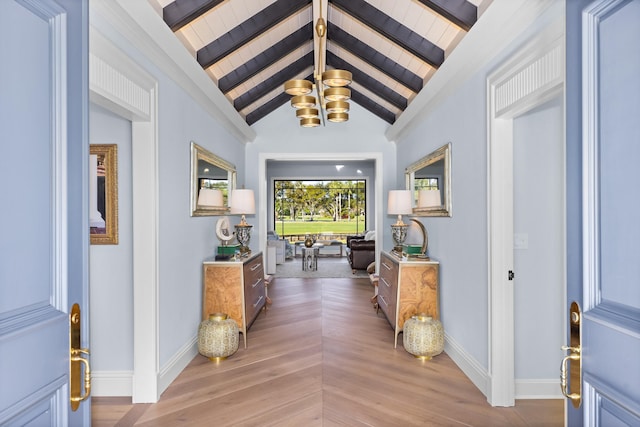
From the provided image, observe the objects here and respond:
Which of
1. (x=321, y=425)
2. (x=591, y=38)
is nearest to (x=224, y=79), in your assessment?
(x=321, y=425)

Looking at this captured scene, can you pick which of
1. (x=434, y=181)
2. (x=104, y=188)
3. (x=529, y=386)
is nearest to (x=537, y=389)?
(x=529, y=386)

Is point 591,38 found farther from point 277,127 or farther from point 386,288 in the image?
point 277,127

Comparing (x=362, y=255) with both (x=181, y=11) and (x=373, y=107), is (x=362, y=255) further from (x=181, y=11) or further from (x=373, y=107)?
(x=181, y=11)

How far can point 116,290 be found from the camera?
3.09 metres

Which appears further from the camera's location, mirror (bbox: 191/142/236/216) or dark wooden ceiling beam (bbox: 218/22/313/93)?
dark wooden ceiling beam (bbox: 218/22/313/93)

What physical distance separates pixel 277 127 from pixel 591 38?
19.7ft

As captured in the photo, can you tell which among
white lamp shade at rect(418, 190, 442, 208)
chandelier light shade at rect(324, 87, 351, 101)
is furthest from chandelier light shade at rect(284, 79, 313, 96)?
white lamp shade at rect(418, 190, 442, 208)

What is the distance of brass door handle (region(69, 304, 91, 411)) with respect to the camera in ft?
3.67

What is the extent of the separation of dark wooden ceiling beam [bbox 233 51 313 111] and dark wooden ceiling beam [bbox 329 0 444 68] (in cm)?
177

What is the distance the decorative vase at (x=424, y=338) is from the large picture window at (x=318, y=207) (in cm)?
946

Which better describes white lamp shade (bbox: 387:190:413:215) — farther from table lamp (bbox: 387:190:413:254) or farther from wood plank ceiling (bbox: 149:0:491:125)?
wood plank ceiling (bbox: 149:0:491:125)

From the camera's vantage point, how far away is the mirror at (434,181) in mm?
3914

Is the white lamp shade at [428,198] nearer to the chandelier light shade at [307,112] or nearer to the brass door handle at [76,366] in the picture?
the chandelier light shade at [307,112]

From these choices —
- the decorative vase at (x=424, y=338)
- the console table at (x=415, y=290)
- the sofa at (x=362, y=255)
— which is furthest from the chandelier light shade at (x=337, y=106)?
the sofa at (x=362, y=255)
